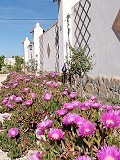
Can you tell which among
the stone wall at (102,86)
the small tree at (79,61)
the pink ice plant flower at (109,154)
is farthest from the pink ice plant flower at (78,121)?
the small tree at (79,61)

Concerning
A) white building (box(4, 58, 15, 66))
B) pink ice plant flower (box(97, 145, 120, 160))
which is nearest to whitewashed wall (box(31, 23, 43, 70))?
white building (box(4, 58, 15, 66))

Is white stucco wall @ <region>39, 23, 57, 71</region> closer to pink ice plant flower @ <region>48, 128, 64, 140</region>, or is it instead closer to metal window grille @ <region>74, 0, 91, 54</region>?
metal window grille @ <region>74, 0, 91, 54</region>

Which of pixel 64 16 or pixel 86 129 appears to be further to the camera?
pixel 64 16

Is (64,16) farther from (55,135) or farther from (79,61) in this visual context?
(55,135)

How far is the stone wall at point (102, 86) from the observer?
591cm

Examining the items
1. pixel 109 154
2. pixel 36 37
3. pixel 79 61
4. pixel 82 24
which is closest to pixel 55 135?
pixel 109 154

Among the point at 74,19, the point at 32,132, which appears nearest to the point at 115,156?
the point at 32,132

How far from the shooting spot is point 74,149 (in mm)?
1525

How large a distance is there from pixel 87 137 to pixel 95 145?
97 millimetres

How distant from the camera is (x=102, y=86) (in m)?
6.67

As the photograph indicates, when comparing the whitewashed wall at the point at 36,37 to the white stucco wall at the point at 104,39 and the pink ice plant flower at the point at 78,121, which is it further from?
the pink ice plant flower at the point at 78,121

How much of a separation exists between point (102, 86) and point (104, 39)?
44.6 inches

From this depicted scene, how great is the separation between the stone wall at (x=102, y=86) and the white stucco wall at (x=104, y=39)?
5.7 inches

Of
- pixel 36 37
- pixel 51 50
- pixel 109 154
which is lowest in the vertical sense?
pixel 109 154
